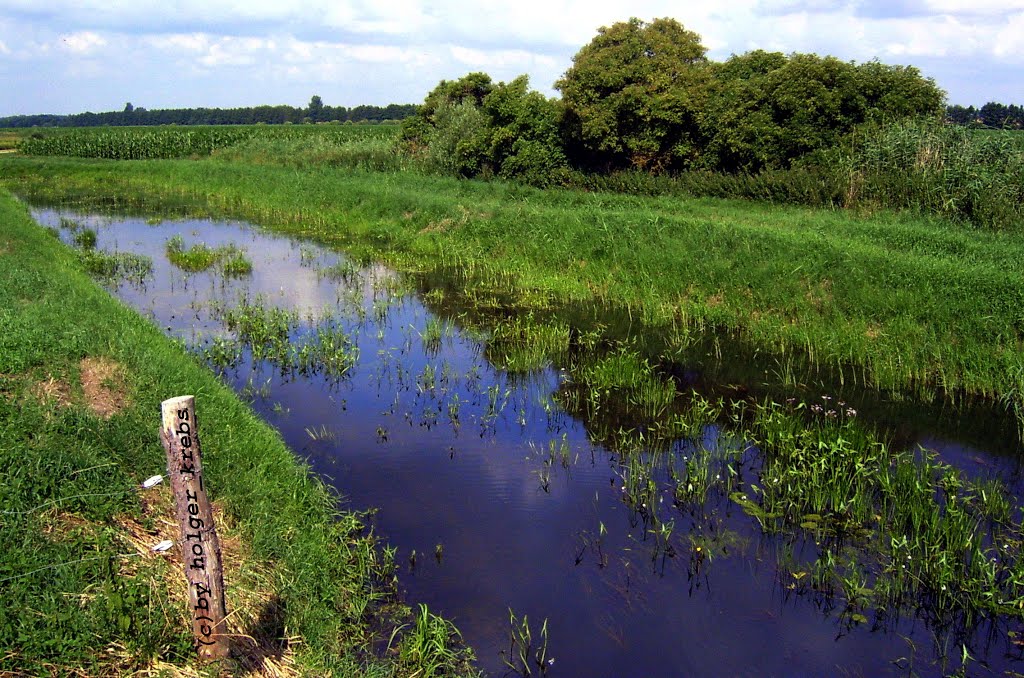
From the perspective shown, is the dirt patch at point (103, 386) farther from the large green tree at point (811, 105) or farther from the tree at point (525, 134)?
the tree at point (525, 134)

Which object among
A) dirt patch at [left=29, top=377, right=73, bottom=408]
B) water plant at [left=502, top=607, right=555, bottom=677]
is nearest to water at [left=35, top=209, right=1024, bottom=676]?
water plant at [left=502, top=607, right=555, bottom=677]

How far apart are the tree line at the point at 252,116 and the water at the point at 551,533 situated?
9115 centimetres

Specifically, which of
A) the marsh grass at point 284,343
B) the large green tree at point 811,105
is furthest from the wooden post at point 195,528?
the large green tree at point 811,105

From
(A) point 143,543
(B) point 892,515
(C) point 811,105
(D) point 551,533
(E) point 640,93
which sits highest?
(E) point 640,93

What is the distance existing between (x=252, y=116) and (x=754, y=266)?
353 ft

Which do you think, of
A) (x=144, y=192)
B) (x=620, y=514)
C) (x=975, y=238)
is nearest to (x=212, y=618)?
(x=620, y=514)

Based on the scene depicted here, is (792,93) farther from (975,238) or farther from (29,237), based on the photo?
(29,237)

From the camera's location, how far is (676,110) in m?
20.0

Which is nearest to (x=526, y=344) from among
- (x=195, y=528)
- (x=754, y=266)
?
(x=754, y=266)

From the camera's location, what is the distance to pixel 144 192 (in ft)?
105

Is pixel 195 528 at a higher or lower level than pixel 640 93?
lower

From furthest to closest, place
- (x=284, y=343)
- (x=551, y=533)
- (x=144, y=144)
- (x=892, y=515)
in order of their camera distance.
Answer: (x=144, y=144) < (x=284, y=343) < (x=892, y=515) < (x=551, y=533)

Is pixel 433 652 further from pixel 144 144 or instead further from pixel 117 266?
pixel 144 144

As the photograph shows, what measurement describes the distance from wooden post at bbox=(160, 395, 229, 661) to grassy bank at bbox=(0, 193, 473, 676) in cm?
27
